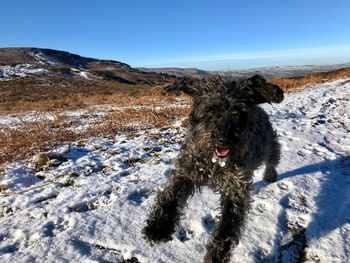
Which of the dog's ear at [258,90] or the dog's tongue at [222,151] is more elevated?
the dog's ear at [258,90]

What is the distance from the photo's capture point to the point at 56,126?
12406mm

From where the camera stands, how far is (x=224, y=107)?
15.0ft

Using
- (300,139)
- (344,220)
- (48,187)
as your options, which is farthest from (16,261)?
(300,139)

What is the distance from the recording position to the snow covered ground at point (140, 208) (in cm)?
459

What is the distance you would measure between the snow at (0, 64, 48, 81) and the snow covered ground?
69.9 meters

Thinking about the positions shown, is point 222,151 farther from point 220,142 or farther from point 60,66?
point 60,66

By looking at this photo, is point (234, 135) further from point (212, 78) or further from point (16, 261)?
point (16, 261)

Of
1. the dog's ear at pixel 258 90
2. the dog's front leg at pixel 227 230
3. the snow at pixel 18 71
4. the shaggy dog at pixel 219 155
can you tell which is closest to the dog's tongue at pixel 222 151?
the shaggy dog at pixel 219 155

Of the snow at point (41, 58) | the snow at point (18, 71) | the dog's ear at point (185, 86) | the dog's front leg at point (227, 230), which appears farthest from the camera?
the snow at point (41, 58)

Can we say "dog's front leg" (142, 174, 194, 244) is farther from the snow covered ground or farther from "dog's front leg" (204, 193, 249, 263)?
"dog's front leg" (204, 193, 249, 263)

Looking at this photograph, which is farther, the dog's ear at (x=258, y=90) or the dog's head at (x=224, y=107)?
the dog's ear at (x=258, y=90)

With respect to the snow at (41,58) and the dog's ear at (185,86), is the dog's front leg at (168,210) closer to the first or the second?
the dog's ear at (185,86)

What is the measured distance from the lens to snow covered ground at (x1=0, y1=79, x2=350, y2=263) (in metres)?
4.59

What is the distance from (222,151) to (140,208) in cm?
188
